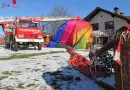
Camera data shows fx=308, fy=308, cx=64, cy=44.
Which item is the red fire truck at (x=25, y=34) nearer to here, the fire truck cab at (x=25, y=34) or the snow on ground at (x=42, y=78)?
the fire truck cab at (x=25, y=34)

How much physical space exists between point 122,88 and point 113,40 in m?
1.09

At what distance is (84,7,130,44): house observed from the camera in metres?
47.6

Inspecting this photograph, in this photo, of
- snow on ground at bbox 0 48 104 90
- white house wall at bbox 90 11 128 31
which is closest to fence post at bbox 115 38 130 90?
snow on ground at bbox 0 48 104 90

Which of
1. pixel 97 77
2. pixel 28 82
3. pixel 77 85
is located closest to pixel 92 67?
pixel 97 77

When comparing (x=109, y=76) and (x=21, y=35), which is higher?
(x=21, y=35)

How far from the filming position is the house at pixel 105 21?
4759 cm

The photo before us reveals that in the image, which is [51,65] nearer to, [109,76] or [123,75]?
[109,76]

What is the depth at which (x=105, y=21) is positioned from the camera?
5069 cm

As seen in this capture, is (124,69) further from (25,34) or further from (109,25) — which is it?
(109,25)

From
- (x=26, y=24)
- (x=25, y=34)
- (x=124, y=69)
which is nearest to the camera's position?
(x=124, y=69)

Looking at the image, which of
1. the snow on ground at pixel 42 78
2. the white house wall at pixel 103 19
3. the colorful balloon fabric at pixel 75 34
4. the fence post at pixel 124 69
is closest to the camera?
the fence post at pixel 124 69

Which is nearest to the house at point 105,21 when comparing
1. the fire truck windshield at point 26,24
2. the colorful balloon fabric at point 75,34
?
the colorful balloon fabric at point 75,34

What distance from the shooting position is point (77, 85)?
984 centimetres

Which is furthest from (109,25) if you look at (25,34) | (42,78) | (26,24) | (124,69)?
(124,69)
